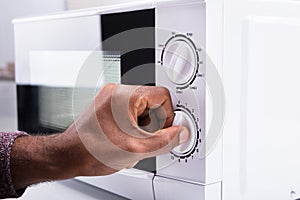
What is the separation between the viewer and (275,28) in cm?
61

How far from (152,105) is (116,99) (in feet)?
0.15

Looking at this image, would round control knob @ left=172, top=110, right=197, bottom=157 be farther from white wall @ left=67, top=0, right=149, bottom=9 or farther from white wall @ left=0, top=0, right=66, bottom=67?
white wall @ left=0, top=0, right=66, bottom=67

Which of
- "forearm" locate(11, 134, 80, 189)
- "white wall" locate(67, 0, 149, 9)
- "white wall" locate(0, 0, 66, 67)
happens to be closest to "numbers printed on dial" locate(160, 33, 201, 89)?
"forearm" locate(11, 134, 80, 189)

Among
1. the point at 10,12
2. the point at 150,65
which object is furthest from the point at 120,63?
the point at 10,12

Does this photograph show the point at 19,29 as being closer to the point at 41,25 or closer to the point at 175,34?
the point at 41,25

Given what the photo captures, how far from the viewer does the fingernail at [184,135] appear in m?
0.53

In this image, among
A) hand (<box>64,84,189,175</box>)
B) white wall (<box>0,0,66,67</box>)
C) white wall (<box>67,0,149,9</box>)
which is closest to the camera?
hand (<box>64,84,189,175</box>)

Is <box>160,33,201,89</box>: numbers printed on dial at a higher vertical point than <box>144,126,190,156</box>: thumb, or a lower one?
higher

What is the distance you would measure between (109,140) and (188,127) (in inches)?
4.0

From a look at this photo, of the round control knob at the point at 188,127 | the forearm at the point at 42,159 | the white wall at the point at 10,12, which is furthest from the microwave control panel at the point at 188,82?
the white wall at the point at 10,12

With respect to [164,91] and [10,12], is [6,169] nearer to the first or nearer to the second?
[164,91]

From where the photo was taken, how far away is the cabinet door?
1.83 ft

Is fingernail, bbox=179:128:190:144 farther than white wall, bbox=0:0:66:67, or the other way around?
white wall, bbox=0:0:66:67

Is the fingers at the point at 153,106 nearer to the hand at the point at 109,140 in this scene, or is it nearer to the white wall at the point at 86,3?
the hand at the point at 109,140
